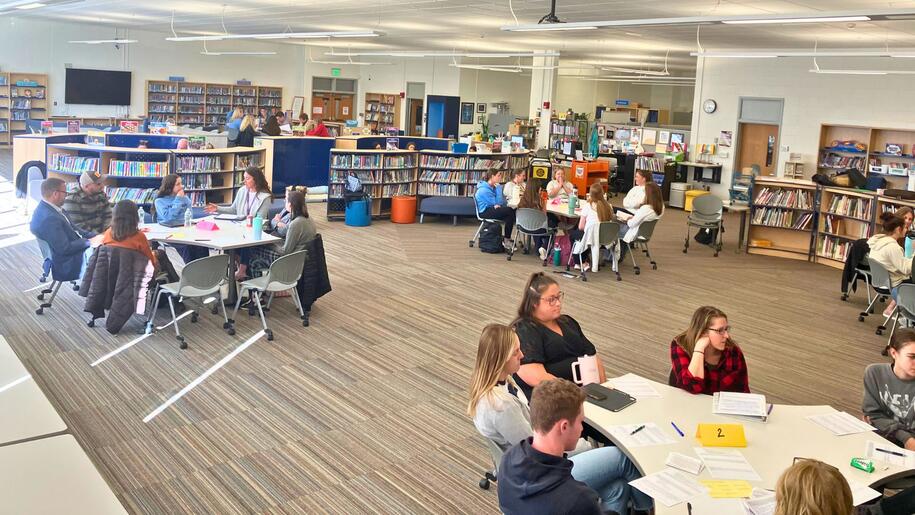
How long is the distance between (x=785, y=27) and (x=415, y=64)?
15.6m

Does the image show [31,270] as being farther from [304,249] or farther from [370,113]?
[370,113]

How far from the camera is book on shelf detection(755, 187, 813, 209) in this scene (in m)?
12.6

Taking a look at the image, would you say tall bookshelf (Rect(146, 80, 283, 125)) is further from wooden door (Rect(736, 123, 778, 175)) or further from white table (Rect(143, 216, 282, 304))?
white table (Rect(143, 216, 282, 304))

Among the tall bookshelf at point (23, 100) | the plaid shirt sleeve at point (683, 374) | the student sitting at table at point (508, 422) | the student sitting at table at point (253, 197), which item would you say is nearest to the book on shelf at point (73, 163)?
the student sitting at table at point (253, 197)

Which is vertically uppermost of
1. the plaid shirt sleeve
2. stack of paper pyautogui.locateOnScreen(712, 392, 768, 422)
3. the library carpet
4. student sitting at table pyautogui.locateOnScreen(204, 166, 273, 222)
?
student sitting at table pyautogui.locateOnScreen(204, 166, 273, 222)

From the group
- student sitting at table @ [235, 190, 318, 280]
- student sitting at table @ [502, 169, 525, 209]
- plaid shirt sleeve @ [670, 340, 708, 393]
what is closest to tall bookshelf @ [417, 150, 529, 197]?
student sitting at table @ [502, 169, 525, 209]

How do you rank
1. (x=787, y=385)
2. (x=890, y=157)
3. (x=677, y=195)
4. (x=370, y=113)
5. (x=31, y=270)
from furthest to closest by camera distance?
1. (x=370, y=113)
2. (x=677, y=195)
3. (x=890, y=157)
4. (x=31, y=270)
5. (x=787, y=385)

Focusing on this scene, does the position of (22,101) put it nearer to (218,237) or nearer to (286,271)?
(218,237)

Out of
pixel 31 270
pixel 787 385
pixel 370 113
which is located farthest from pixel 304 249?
pixel 370 113

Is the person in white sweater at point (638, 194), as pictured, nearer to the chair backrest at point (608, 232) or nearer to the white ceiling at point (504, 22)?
the chair backrest at point (608, 232)

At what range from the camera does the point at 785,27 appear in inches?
482

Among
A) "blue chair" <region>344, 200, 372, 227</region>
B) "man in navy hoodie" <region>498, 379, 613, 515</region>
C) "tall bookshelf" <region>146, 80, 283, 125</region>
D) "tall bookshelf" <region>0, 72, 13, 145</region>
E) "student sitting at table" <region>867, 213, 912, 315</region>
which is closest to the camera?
"man in navy hoodie" <region>498, 379, 613, 515</region>

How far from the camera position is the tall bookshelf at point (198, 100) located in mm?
24953

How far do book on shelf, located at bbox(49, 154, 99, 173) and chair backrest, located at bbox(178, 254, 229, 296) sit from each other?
17.0 ft
